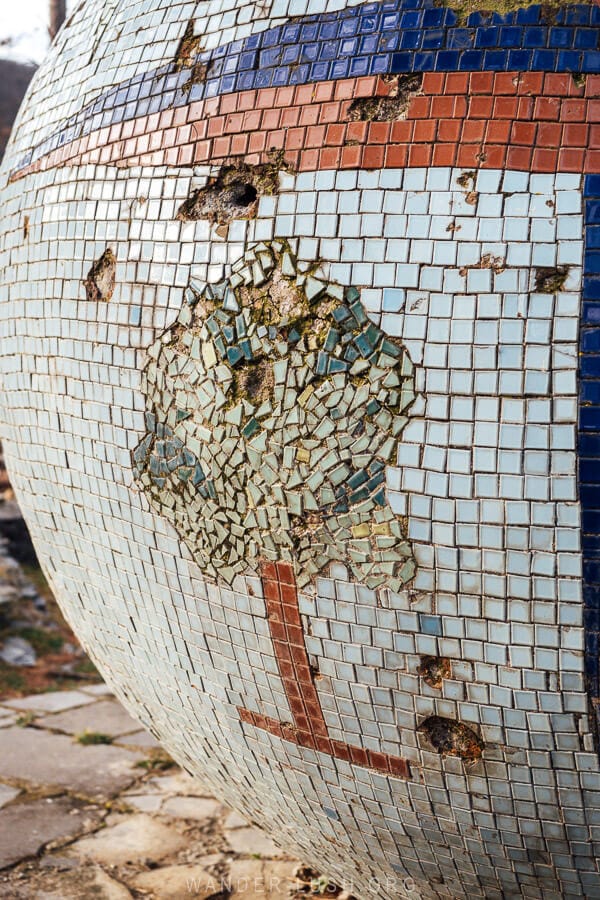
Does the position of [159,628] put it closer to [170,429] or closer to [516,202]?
[170,429]

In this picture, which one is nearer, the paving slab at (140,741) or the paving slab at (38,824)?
the paving slab at (38,824)

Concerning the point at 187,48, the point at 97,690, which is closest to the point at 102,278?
the point at 187,48

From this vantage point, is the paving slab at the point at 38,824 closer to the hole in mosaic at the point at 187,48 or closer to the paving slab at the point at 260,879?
the paving slab at the point at 260,879

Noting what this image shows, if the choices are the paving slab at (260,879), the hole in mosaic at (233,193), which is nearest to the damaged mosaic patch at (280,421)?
the hole in mosaic at (233,193)

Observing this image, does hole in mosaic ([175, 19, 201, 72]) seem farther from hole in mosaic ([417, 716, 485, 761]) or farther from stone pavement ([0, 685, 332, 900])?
stone pavement ([0, 685, 332, 900])

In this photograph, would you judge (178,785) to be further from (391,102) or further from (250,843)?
(391,102)

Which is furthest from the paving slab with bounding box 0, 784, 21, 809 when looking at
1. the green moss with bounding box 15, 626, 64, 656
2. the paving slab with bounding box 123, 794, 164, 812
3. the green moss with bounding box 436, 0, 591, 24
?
the green moss with bounding box 436, 0, 591, 24
